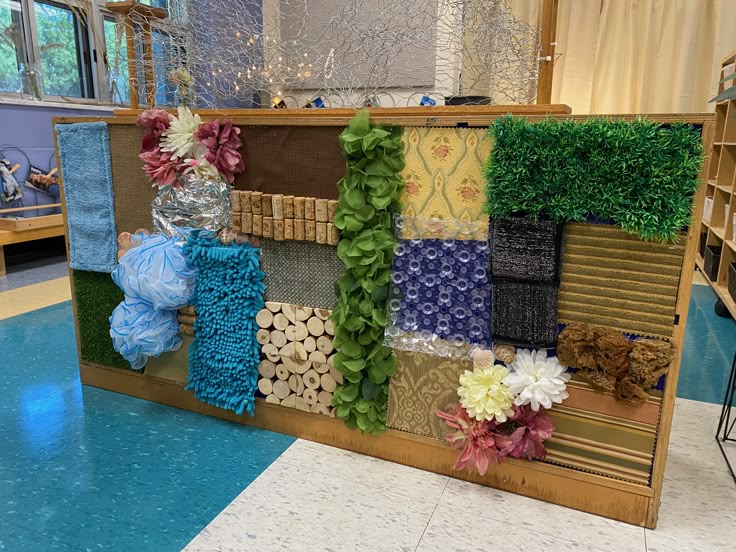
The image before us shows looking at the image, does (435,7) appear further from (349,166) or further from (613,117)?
(613,117)

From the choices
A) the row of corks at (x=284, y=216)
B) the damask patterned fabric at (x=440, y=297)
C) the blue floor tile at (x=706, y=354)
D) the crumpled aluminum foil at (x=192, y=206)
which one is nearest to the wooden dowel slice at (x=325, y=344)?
the damask patterned fabric at (x=440, y=297)

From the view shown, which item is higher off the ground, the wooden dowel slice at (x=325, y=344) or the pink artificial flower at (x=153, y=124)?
the pink artificial flower at (x=153, y=124)

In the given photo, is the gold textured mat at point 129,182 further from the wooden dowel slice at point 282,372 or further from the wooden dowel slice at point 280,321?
the wooden dowel slice at point 282,372

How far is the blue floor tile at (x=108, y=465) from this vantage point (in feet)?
5.30

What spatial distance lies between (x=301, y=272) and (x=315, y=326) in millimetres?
198

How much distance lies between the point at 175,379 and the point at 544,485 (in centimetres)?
149

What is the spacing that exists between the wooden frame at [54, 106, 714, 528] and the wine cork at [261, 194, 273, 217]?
0.25 m

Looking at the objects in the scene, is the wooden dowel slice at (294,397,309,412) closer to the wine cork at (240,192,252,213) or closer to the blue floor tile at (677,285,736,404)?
the wine cork at (240,192,252,213)

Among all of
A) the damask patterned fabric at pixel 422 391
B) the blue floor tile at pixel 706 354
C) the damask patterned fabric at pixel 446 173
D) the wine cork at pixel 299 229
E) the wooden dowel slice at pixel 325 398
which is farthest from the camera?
the blue floor tile at pixel 706 354

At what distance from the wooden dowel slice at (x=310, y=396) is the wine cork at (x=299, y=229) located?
56 cm

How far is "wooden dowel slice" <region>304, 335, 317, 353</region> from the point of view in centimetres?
200

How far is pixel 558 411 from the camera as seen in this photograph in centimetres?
168

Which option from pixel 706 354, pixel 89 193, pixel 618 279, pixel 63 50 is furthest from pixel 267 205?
pixel 63 50

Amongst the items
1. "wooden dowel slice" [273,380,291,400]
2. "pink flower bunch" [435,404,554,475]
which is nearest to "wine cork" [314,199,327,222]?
"wooden dowel slice" [273,380,291,400]
